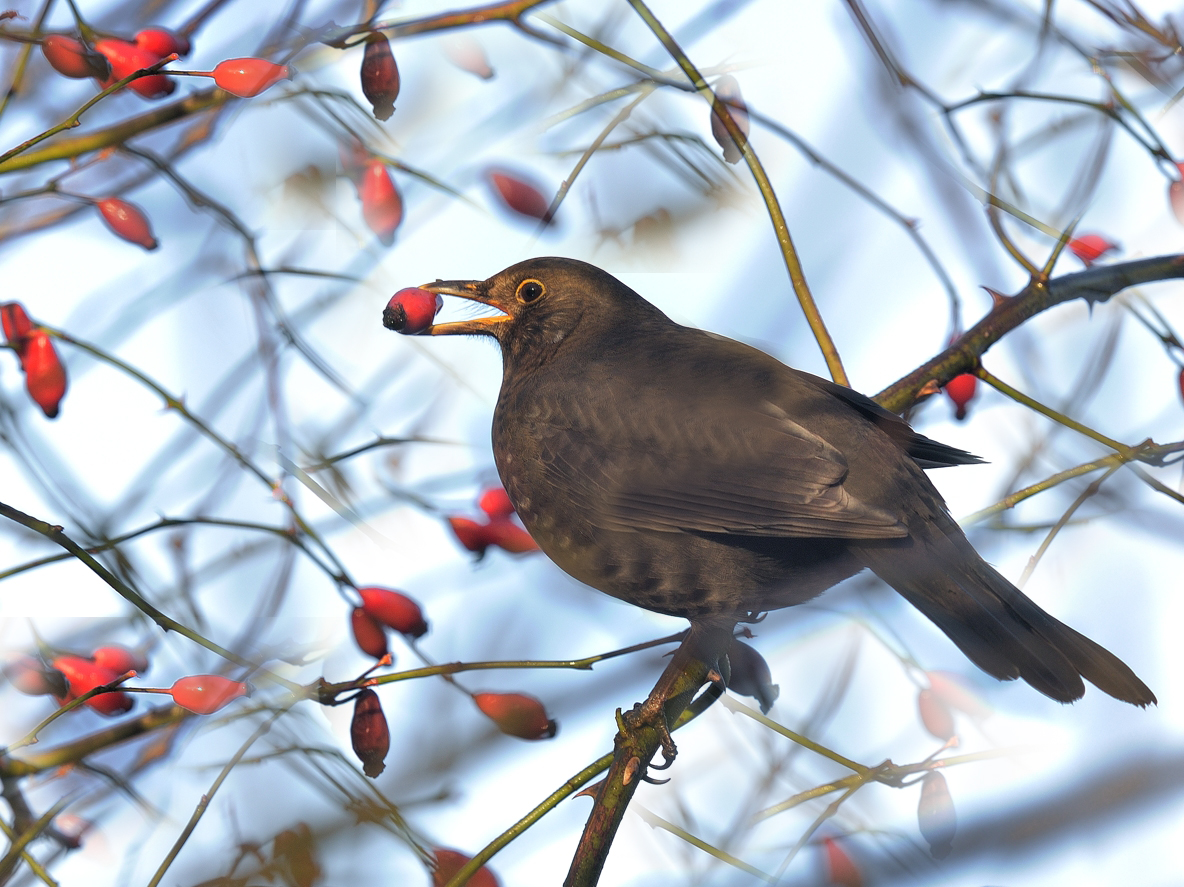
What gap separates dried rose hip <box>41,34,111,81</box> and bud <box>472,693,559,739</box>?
1680mm

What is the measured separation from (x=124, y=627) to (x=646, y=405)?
4.58 feet

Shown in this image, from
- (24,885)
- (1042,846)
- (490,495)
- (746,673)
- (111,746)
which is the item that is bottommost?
(24,885)

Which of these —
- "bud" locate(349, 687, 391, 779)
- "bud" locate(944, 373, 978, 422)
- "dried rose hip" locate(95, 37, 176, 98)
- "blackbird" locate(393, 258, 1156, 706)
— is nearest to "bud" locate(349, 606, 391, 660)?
"bud" locate(349, 687, 391, 779)

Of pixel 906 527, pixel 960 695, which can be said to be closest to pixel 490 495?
pixel 906 527

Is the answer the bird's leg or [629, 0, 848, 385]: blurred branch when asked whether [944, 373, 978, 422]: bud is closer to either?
[629, 0, 848, 385]: blurred branch

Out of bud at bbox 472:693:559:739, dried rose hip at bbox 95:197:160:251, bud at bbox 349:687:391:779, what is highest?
dried rose hip at bbox 95:197:160:251

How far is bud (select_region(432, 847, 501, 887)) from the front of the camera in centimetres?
200

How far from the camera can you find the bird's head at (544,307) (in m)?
3.38

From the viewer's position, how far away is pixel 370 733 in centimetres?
212

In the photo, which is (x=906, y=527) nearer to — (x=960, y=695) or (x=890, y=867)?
(x=960, y=695)

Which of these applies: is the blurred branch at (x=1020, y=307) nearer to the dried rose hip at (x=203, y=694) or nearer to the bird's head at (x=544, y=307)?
the bird's head at (x=544, y=307)

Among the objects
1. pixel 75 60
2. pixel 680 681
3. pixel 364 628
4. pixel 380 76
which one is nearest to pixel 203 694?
pixel 364 628

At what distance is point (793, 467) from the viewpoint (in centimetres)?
259

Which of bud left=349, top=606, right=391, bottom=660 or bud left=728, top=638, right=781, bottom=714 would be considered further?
bud left=728, top=638, right=781, bottom=714
